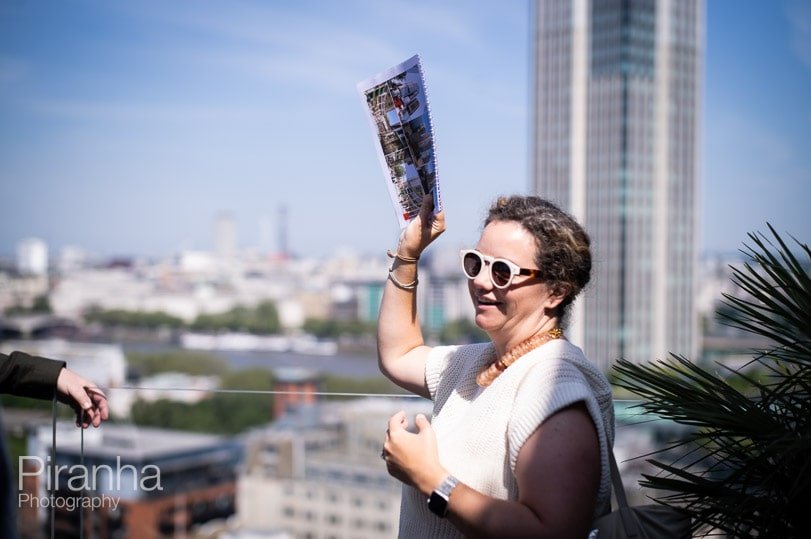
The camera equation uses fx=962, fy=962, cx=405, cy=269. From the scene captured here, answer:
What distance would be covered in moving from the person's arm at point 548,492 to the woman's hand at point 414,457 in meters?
0.02

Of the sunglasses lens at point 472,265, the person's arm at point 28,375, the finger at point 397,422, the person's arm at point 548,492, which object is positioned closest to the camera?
the person's arm at point 548,492

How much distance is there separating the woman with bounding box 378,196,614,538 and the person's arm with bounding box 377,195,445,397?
13 centimetres

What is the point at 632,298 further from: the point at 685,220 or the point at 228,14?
the point at 228,14

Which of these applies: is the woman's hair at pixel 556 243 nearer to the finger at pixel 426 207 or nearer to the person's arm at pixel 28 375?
the finger at pixel 426 207

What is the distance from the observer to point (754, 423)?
134 cm

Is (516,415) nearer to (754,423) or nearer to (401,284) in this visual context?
(754,423)

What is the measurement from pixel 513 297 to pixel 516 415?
202 millimetres

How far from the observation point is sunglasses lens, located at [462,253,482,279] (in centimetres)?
140

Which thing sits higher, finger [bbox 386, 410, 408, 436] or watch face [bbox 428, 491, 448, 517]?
finger [bbox 386, 410, 408, 436]

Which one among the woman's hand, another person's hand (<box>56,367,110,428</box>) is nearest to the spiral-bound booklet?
the woman's hand

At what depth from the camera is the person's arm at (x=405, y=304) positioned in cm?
167

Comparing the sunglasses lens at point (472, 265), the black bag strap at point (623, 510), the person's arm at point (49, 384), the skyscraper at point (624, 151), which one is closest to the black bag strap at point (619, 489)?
the black bag strap at point (623, 510)

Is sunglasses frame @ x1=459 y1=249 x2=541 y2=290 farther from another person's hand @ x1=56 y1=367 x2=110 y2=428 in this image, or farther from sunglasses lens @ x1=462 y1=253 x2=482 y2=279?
another person's hand @ x1=56 y1=367 x2=110 y2=428

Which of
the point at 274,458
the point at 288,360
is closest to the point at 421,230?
the point at 274,458
